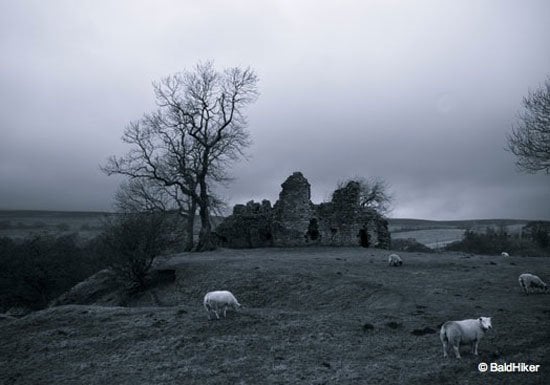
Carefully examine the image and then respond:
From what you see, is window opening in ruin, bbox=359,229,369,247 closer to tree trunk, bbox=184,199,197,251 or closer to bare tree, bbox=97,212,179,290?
tree trunk, bbox=184,199,197,251

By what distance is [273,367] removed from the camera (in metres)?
12.6

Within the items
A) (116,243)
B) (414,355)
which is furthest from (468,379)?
(116,243)

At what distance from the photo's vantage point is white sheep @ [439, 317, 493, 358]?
39.4 ft

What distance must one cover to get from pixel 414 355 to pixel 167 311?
425 inches

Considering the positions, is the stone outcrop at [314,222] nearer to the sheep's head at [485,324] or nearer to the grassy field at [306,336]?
the grassy field at [306,336]

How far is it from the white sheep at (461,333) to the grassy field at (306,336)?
374 millimetres

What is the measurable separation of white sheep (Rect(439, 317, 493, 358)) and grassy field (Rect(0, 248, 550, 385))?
1.23ft

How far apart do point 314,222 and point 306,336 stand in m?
28.8

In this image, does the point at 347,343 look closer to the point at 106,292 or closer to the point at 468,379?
the point at 468,379

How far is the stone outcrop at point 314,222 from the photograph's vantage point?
42.9m

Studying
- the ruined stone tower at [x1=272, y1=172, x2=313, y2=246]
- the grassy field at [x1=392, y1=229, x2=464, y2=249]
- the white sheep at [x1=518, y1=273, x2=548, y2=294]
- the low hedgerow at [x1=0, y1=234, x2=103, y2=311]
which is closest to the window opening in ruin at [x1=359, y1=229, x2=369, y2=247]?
the ruined stone tower at [x1=272, y1=172, x2=313, y2=246]

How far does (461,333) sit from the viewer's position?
12039 millimetres

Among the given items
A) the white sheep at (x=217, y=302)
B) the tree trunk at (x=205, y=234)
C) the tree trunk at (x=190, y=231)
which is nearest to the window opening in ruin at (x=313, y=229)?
the tree trunk at (x=205, y=234)

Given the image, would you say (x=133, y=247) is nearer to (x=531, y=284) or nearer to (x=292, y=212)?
(x=292, y=212)
